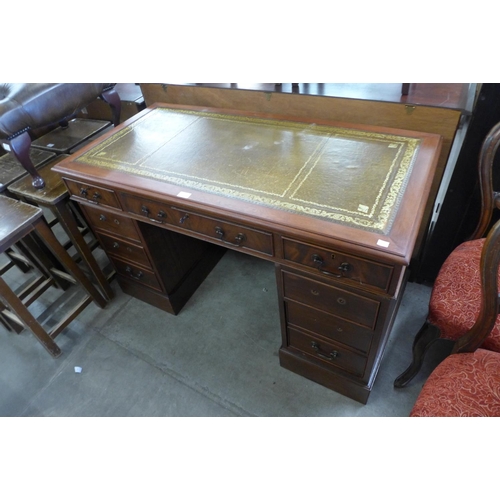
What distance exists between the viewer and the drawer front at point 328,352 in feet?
3.95

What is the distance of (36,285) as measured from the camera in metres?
1.83

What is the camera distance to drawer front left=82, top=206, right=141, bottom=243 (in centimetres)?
136

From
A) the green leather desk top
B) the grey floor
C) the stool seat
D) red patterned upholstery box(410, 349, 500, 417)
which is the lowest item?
the grey floor

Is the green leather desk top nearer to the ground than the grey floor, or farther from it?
farther from it

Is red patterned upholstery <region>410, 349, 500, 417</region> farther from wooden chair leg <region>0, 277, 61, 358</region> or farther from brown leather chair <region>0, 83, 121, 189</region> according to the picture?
brown leather chair <region>0, 83, 121, 189</region>

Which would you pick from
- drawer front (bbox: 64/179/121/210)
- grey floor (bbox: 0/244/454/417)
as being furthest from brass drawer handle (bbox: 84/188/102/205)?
grey floor (bbox: 0/244/454/417)

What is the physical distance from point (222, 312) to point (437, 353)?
3.36 feet

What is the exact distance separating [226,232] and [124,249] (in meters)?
0.72

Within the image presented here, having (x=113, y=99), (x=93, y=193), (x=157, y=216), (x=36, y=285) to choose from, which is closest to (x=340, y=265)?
(x=157, y=216)

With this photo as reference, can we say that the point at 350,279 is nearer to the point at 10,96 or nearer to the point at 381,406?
the point at 381,406

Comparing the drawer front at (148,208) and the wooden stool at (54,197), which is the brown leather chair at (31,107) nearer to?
the wooden stool at (54,197)

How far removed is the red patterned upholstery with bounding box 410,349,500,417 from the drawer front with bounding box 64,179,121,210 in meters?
1.17

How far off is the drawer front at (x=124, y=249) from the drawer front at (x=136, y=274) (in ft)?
0.18

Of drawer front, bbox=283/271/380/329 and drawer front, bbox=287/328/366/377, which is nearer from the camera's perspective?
drawer front, bbox=283/271/380/329
